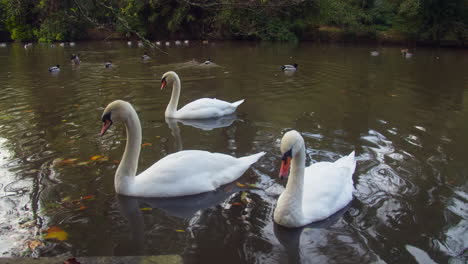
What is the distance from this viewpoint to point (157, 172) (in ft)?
15.1

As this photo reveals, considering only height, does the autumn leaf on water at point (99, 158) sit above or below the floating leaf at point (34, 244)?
above

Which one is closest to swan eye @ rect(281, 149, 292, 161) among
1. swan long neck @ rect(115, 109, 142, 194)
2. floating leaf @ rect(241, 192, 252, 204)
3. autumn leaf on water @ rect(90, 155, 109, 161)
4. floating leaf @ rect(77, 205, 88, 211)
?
floating leaf @ rect(241, 192, 252, 204)

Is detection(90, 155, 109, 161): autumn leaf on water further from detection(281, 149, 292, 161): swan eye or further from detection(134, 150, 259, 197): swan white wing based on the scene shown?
detection(281, 149, 292, 161): swan eye

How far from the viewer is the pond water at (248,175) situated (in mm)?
3666

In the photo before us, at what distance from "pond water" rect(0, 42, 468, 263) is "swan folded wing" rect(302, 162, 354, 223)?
13 centimetres

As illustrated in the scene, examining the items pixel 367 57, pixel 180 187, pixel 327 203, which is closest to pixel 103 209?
pixel 180 187

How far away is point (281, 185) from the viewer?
192 inches

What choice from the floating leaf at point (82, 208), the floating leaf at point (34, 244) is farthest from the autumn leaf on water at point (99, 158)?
the floating leaf at point (34, 244)

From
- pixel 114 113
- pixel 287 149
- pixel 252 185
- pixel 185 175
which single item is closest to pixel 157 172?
pixel 185 175

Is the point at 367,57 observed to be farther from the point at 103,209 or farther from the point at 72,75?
the point at 103,209

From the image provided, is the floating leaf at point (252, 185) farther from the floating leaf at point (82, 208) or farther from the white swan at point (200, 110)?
the white swan at point (200, 110)

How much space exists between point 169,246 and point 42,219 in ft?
4.80

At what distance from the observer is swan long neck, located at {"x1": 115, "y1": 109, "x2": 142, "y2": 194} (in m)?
4.61

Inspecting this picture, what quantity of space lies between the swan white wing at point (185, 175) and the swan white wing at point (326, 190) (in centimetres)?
106
